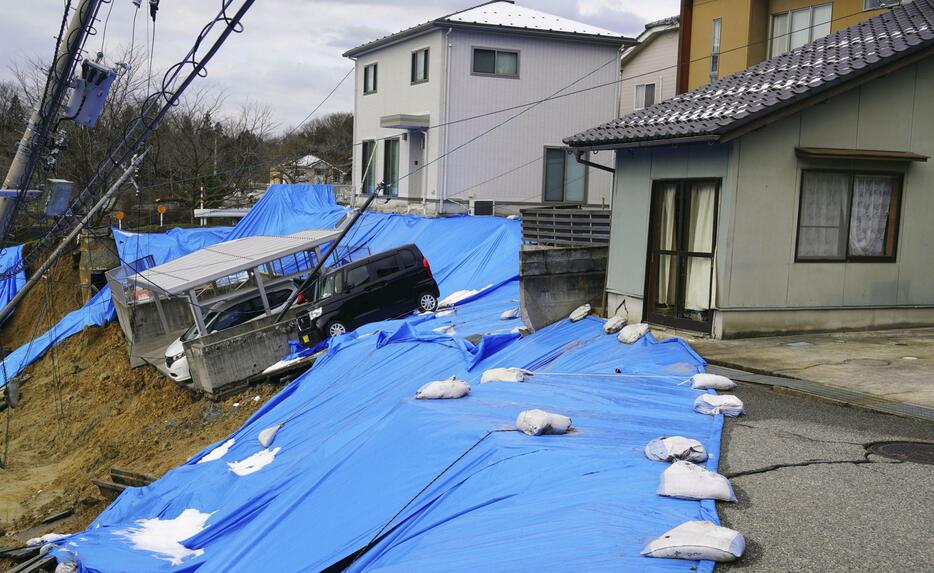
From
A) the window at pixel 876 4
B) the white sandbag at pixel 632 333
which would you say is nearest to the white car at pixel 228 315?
the white sandbag at pixel 632 333

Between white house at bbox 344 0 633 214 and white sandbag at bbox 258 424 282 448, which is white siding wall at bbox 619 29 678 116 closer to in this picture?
white house at bbox 344 0 633 214

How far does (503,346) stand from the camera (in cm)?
1191

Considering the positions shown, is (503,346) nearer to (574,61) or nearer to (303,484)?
(303,484)

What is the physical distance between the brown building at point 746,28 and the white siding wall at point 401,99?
311 inches

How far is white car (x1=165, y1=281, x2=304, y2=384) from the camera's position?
1706cm

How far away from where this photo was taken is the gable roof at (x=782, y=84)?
34.0ft

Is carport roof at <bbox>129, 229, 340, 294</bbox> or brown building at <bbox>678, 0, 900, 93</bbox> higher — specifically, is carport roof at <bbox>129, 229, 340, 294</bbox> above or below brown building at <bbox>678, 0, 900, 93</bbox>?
below

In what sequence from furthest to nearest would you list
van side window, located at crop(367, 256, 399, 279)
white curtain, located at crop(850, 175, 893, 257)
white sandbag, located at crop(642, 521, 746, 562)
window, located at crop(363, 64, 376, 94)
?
window, located at crop(363, 64, 376, 94) → van side window, located at crop(367, 256, 399, 279) → white curtain, located at crop(850, 175, 893, 257) → white sandbag, located at crop(642, 521, 746, 562)

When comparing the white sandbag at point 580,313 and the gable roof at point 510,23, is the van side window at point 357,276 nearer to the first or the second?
the white sandbag at point 580,313

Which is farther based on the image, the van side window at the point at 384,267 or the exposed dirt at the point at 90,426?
the van side window at the point at 384,267

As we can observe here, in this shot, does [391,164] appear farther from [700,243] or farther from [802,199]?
[802,199]

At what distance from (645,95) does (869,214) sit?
19221 mm

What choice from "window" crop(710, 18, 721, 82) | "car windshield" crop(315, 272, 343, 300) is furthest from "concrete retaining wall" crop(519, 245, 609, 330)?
"window" crop(710, 18, 721, 82)

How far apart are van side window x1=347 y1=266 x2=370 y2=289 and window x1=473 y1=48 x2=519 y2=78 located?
440 inches
